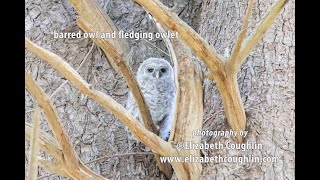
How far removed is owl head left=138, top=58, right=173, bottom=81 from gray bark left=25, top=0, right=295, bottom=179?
0.06ft

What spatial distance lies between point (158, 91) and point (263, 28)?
40cm

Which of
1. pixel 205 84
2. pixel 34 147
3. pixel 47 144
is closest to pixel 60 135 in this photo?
pixel 47 144

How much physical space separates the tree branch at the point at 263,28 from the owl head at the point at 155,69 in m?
0.32

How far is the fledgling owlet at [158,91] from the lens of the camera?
1.32m

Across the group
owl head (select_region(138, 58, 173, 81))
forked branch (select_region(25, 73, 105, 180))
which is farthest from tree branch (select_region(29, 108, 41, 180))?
owl head (select_region(138, 58, 173, 81))

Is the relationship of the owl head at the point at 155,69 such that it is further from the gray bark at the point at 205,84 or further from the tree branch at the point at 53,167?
the tree branch at the point at 53,167

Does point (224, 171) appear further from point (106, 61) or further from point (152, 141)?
point (106, 61)

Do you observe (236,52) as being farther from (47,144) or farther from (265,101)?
(47,144)

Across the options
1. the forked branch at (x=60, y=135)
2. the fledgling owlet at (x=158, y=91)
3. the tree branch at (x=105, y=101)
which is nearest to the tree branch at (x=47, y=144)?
the forked branch at (x=60, y=135)

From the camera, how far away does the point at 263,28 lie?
1062 mm

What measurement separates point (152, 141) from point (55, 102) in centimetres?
30

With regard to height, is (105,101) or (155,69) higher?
(155,69)

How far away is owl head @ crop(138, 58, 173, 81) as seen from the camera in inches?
54.0

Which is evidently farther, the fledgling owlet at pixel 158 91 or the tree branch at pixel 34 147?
the fledgling owlet at pixel 158 91
